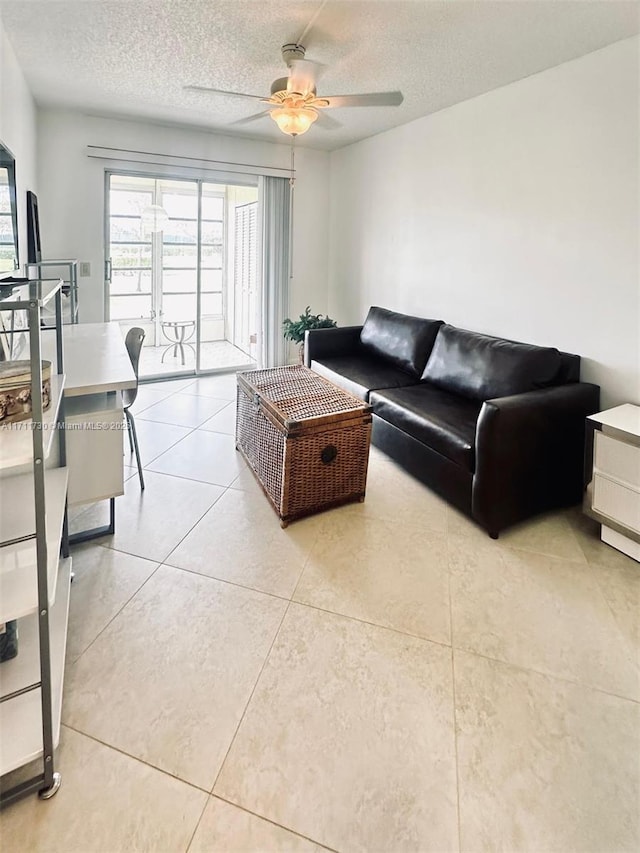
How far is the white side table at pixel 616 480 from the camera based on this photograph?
2.21m

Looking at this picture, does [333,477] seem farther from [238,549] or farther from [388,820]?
[388,820]

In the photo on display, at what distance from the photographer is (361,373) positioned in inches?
148

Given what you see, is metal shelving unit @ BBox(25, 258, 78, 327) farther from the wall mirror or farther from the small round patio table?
the small round patio table

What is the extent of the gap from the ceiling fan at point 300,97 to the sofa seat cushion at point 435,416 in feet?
5.35

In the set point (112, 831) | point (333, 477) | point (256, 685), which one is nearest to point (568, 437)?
point (333, 477)

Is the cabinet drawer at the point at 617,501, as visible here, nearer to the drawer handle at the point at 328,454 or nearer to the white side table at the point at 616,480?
the white side table at the point at 616,480

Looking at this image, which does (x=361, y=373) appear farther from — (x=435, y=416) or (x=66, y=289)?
(x=66, y=289)

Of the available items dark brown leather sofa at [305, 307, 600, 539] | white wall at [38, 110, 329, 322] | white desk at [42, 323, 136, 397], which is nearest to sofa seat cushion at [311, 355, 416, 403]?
dark brown leather sofa at [305, 307, 600, 539]

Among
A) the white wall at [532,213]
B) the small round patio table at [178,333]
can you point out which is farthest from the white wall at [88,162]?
the white wall at [532,213]

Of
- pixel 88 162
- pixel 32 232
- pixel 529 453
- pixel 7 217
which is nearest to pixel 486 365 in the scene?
pixel 529 453

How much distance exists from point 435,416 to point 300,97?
71.9 inches

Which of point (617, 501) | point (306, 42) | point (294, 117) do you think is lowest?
point (617, 501)

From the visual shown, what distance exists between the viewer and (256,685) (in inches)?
63.3

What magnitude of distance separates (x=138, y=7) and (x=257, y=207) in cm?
295
